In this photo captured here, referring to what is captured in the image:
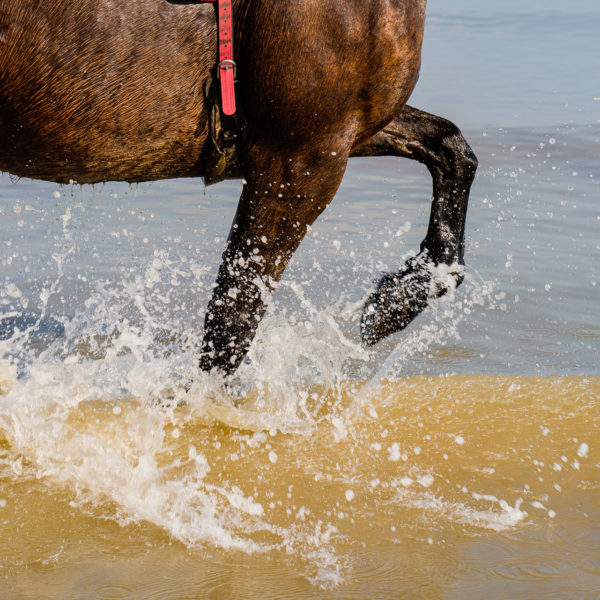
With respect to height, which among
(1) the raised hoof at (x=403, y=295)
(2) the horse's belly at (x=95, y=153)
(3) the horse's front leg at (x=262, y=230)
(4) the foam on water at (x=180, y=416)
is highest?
(2) the horse's belly at (x=95, y=153)

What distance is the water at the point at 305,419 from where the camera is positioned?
7.50 feet

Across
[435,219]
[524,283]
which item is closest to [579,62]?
[524,283]

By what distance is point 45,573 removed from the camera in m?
2.22

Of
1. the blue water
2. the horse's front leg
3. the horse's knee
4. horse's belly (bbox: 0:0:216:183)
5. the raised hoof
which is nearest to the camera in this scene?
horse's belly (bbox: 0:0:216:183)

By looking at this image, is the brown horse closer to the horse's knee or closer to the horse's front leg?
the horse's front leg

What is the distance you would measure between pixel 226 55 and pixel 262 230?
58 cm

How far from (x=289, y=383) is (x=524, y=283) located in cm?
→ 172

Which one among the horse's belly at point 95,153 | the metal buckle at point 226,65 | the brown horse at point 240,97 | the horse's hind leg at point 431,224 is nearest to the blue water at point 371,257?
the horse's hind leg at point 431,224

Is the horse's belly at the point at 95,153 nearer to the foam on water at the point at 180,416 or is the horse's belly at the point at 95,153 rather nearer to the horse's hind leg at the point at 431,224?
the foam on water at the point at 180,416

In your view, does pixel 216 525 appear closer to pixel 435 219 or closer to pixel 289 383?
pixel 289 383

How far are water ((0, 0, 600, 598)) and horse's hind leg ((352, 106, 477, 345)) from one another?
0.61 ft

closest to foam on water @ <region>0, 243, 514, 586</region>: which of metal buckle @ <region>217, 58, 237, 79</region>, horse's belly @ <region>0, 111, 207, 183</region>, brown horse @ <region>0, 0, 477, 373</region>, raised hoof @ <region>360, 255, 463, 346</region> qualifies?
raised hoof @ <region>360, 255, 463, 346</region>

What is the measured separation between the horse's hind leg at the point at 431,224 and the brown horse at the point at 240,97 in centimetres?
59

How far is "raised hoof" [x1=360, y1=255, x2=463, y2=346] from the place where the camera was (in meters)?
3.39
